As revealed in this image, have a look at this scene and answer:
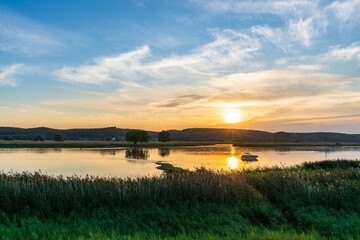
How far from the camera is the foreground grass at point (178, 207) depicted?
10.00 m

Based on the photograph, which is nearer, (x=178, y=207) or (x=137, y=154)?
(x=178, y=207)

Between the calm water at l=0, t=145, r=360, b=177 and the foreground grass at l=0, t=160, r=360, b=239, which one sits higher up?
the foreground grass at l=0, t=160, r=360, b=239

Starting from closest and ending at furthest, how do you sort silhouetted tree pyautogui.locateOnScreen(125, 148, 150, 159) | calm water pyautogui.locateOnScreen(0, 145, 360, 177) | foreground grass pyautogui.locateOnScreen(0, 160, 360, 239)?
foreground grass pyautogui.locateOnScreen(0, 160, 360, 239) → calm water pyautogui.locateOnScreen(0, 145, 360, 177) → silhouetted tree pyautogui.locateOnScreen(125, 148, 150, 159)

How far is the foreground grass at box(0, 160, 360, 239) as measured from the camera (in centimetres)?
1000

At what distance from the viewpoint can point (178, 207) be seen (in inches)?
521

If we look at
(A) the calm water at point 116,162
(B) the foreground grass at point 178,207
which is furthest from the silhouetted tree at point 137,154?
(B) the foreground grass at point 178,207

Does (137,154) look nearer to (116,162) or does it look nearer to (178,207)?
(116,162)

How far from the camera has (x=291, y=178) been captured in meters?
16.3

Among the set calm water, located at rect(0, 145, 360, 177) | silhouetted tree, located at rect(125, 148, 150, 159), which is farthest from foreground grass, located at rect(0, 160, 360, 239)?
silhouetted tree, located at rect(125, 148, 150, 159)

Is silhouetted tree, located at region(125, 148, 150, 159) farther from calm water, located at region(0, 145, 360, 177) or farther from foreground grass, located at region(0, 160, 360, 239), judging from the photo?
foreground grass, located at region(0, 160, 360, 239)

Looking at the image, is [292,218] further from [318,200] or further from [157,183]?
[157,183]

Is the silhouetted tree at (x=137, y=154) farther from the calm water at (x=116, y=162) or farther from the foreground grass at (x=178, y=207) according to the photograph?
the foreground grass at (x=178, y=207)

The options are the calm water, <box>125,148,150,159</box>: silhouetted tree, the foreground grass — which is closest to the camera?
the foreground grass

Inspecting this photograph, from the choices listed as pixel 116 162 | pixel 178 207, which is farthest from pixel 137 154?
pixel 178 207
